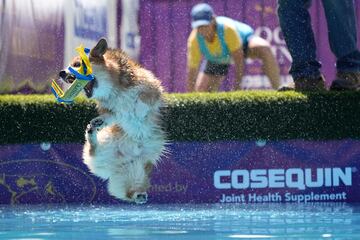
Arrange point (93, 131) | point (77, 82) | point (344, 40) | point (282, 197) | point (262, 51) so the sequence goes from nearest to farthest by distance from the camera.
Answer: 1. point (77, 82)
2. point (93, 131)
3. point (282, 197)
4. point (344, 40)
5. point (262, 51)

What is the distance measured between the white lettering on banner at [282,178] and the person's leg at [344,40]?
893 millimetres

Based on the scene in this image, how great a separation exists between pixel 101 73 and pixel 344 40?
9.79ft

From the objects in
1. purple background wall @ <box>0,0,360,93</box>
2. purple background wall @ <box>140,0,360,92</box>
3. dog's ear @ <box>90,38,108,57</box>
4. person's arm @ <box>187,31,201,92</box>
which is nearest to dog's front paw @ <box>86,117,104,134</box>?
dog's ear @ <box>90,38,108,57</box>


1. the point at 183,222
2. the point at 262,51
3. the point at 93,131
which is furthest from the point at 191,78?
the point at 183,222

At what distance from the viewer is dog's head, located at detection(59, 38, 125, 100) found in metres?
6.59

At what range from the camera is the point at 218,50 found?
1062 centimetres

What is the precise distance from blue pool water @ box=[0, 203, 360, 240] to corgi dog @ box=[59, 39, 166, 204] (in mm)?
346

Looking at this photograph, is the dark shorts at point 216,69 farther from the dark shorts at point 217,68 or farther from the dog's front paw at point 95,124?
the dog's front paw at point 95,124

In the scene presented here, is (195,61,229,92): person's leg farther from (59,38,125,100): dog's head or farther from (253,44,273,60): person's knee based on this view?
(59,38,125,100): dog's head

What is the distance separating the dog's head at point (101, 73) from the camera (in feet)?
21.6

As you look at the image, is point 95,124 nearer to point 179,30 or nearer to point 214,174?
point 214,174

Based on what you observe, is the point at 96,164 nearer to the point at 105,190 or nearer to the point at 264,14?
the point at 105,190

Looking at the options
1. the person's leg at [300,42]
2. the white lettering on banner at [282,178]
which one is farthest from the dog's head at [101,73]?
the person's leg at [300,42]

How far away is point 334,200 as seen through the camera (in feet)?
26.9
